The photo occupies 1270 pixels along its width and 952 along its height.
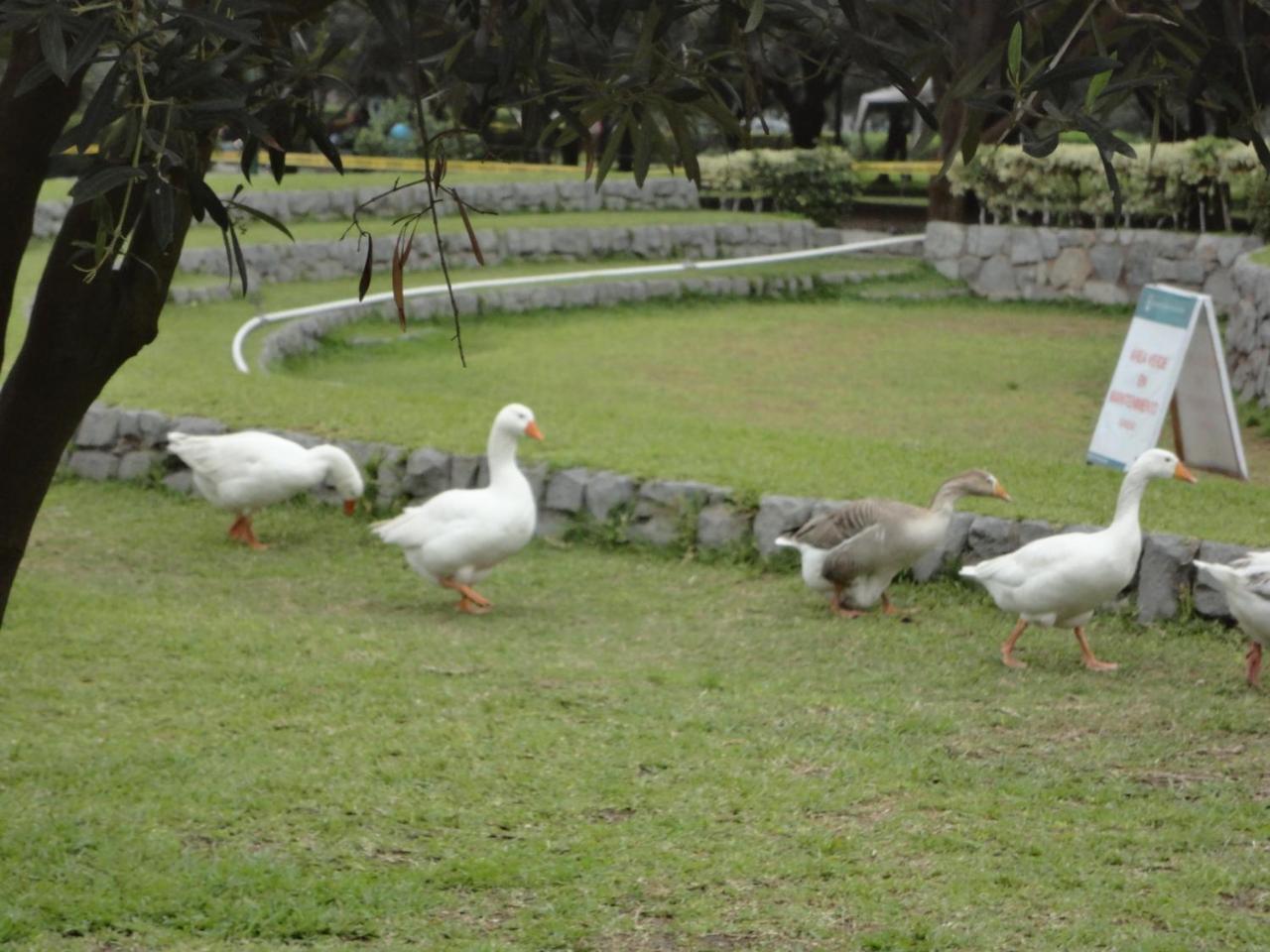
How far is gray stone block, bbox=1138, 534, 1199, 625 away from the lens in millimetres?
6922

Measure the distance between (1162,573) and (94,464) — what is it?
20.0ft

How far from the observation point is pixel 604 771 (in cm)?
533

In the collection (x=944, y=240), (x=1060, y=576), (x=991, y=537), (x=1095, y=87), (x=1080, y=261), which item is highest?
(x=1095, y=87)

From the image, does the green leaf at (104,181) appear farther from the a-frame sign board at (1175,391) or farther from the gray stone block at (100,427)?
the gray stone block at (100,427)

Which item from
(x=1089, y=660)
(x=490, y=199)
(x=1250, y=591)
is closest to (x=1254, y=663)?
(x=1250, y=591)

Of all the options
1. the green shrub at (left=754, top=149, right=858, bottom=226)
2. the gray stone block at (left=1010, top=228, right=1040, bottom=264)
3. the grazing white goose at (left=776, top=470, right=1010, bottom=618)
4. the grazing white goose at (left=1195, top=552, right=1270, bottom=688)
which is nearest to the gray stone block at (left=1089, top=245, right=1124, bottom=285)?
the gray stone block at (left=1010, top=228, right=1040, bottom=264)

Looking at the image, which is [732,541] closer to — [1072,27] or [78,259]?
[78,259]

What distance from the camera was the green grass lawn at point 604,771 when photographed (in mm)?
4258

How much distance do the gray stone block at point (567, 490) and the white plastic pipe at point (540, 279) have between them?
4.29m

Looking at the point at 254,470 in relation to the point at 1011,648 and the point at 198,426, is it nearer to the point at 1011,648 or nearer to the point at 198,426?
the point at 198,426

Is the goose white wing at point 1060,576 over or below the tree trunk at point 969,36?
below

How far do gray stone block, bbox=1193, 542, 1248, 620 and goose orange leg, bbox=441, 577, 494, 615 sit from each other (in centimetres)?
303

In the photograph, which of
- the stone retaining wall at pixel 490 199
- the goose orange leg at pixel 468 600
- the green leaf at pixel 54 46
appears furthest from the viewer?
the stone retaining wall at pixel 490 199

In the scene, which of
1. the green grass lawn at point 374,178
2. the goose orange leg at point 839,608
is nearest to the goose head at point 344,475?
the goose orange leg at point 839,608
